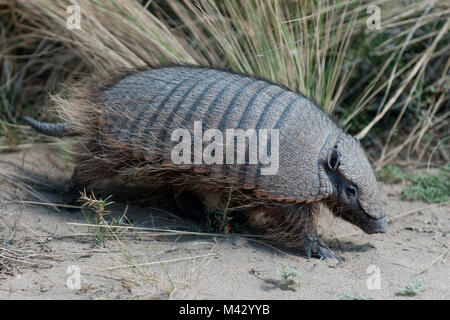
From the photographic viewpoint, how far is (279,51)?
15.3ft

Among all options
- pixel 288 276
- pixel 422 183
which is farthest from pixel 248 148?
pixel 422 183

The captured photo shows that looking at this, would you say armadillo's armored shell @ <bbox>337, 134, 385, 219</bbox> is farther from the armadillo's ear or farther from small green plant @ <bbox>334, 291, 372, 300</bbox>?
small green plant @ <bbox>334, 291, 372, 300</bbox>

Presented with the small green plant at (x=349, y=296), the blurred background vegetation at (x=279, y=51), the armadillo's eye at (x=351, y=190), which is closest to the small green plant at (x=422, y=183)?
the blurred background vegetation at (x=279, y=51)

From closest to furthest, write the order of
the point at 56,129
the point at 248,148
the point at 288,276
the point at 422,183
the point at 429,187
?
the point at 288,276, the point at 248,148, the point at 56,129, the point at 429,187, the point at 422,183

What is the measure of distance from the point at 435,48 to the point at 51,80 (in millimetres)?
4478

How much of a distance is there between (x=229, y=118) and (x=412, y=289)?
1.65 metres

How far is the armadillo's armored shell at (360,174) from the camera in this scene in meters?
3.64

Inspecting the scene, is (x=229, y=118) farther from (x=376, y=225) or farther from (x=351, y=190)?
(x=376, y=225)

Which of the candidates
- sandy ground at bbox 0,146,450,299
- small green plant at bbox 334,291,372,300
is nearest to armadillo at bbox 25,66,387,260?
Result: sandy ground at bbox 0,146,450,299

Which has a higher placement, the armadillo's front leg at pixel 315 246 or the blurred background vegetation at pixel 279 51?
the blurred background vegetation at pixel 279 51

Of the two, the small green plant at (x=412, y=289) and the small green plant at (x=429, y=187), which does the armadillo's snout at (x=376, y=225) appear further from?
the small green plant at (x=429, y=187)

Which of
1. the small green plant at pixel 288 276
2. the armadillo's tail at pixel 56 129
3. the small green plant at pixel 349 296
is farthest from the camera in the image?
the armadillo's tail at pixel 56 129

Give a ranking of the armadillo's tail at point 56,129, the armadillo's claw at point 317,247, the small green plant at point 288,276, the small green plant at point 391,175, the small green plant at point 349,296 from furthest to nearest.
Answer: the small green plant at point 391,175 → the armadillo's tail at point 56,129 → the armadillo's claw at point 317,247 → the small green plant at point 288,276 → the small green plant at point 349,296
